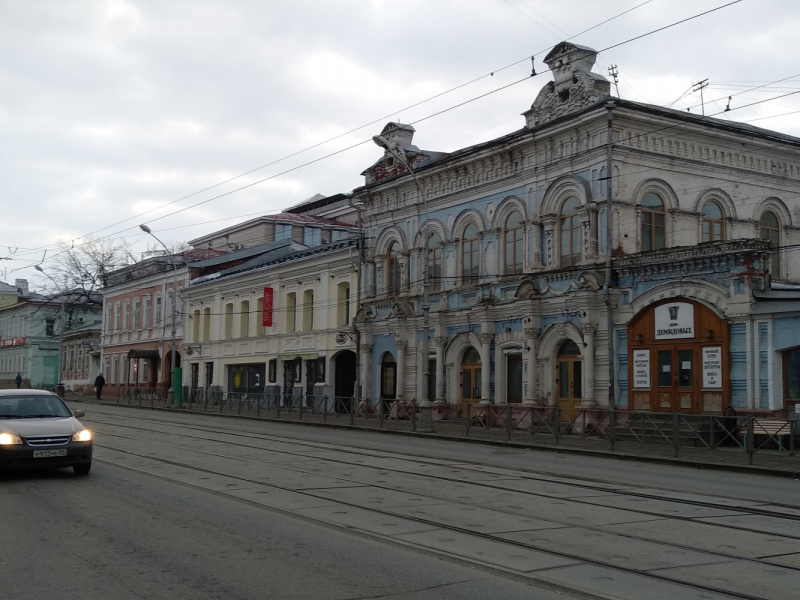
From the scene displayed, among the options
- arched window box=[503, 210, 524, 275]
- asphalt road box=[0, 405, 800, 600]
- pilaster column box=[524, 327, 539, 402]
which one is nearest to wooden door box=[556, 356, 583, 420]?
pilaster column box=[524, 327, 539, 402]

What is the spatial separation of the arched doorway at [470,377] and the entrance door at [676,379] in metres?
8.61

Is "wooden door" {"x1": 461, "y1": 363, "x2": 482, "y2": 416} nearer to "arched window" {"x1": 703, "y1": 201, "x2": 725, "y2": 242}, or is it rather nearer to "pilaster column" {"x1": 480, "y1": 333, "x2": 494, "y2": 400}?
"pilaster column" {"x1": 480, "y1": 333, "x2": 494, "y2": 400}

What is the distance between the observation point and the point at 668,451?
21547 mm

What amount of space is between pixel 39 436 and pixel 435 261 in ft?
76.1

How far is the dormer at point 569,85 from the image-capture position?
92.0 ft

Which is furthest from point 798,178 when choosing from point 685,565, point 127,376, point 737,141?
point 127,376

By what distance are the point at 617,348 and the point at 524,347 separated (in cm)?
391

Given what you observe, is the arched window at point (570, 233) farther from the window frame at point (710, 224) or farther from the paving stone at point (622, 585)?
the paving stone at point (622, 585)

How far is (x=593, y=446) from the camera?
23.2m

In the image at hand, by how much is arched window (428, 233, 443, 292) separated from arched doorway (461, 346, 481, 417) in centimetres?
311

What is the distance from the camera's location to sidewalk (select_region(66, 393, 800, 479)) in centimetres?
1898

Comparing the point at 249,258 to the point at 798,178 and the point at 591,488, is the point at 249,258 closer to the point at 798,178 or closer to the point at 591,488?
the point at 798,178

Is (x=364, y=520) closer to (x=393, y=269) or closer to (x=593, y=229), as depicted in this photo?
(x=593, y=229)

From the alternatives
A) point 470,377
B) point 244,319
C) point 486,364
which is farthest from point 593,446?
point 244,319
